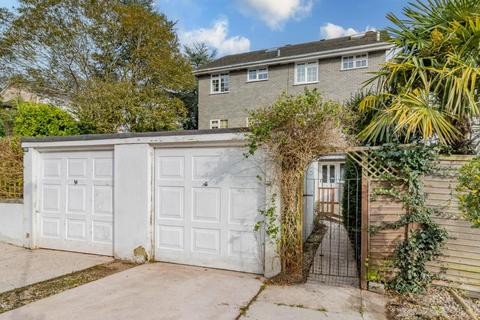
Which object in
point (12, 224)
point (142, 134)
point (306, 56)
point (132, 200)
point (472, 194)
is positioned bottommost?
point (12, 224)

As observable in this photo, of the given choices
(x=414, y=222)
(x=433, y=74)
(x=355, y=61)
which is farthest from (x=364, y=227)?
(x=355, y=61)

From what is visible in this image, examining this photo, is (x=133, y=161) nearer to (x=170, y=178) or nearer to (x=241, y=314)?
(x=170, y=178)

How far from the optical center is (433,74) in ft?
15.4

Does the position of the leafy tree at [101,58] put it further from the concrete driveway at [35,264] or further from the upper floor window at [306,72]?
the concrete driveway at [35,264]

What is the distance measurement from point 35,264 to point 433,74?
8.13 metres

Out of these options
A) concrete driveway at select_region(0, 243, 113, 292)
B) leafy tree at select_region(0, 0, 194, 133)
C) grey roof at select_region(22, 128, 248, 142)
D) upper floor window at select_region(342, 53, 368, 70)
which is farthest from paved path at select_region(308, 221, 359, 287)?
leafy tree at select_region(0, 0, 194, 133)

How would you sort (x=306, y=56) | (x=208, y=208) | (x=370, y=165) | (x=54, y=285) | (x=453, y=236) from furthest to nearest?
(x=306, y=56)
(x=208, y=208)
(x=54, y=285)
(x=370, y=165)
(x=453, y=236)

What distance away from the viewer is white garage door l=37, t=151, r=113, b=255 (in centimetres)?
638

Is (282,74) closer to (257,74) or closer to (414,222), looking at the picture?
(257,74)

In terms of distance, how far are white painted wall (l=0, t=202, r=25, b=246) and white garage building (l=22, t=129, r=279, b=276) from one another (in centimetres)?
27

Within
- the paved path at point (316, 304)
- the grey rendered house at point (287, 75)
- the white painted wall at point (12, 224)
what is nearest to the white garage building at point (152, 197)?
the white painted wall at point (12, 224)

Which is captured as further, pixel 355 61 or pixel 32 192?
pixel 355 61

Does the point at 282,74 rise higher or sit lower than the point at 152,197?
higher

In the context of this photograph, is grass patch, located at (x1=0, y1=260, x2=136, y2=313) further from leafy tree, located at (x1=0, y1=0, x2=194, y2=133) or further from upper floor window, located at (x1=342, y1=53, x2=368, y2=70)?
upper floor window, located at (x1=342, y1=53, x2=368, y2=70)
